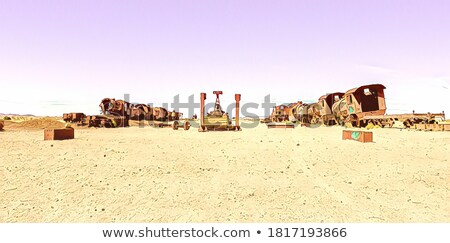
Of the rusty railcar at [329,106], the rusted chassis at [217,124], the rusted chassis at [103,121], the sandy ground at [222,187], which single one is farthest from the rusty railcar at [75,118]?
the rusty railcar at [329,106]

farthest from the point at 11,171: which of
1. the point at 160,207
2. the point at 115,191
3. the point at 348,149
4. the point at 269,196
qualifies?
the point at 348,149

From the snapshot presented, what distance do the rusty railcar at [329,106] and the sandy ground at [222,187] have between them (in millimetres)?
21527

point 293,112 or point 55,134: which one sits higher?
point 293,112

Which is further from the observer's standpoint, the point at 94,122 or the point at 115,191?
the point at 94,122

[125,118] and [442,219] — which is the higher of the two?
[125,118]

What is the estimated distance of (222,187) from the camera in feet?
18.8

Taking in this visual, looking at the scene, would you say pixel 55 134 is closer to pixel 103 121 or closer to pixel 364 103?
pixel 103 121

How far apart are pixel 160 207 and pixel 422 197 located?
517 centimetres

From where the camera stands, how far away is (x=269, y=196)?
5223 millimetres

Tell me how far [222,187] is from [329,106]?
1123 inches

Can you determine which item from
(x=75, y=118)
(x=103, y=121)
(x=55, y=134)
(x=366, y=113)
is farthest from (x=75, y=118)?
(x=366, y=113)

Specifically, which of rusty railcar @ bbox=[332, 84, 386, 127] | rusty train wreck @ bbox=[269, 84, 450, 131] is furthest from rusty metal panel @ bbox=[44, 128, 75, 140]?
rusty railcar @ bbox=[332, 84, 386, 127]

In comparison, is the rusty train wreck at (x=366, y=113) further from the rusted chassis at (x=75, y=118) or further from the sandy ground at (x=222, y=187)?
the rusted chassis at (x=75, y=118)
